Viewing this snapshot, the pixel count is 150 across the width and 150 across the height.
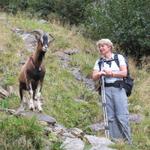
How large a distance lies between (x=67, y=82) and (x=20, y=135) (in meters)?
7.01

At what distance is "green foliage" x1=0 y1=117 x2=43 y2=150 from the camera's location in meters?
8.10

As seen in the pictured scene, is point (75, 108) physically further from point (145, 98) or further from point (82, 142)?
point (82, 142)

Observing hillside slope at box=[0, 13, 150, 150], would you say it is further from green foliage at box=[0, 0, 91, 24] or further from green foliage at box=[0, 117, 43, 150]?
green foliage at box=[0, 0, 91, 24]

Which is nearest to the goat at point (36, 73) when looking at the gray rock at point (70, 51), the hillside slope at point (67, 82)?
the hillside slope at point (67, 82)

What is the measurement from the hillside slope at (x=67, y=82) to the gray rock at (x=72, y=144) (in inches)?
34.0

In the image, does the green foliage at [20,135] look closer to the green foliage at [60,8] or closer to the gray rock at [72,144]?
the gray rock at [72,144]

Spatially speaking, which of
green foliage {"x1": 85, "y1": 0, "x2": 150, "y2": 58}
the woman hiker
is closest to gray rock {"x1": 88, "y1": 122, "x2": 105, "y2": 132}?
the woman hiker

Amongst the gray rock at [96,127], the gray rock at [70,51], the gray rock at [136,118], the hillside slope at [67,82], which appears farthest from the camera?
the gray rock at [70,51]

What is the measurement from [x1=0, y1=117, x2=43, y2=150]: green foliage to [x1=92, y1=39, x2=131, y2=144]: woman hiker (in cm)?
186

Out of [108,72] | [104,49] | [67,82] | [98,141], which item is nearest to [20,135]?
[98,141]

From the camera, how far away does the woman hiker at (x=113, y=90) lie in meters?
9.60

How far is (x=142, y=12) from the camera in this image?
1805cm

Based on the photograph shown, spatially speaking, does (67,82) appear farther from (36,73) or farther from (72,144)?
(72,144)

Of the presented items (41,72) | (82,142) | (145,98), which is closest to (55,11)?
(145,98)
